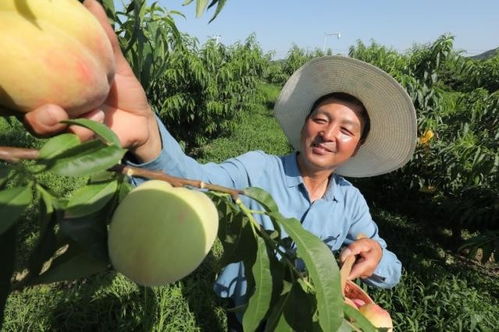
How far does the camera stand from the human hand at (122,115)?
453 millimetres

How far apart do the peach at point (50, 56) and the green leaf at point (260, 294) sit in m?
0.30

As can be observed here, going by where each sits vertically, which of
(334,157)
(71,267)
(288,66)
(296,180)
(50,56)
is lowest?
(288,66)

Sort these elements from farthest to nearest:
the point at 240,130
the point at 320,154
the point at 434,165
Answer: the point at 240,130 < the point at 434,165 < the point at 320,154

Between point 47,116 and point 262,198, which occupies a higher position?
A: point 47,116

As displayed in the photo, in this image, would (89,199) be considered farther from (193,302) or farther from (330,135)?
(193,302)

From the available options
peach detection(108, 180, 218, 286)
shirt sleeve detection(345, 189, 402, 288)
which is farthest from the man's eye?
peach detection(108, 180, 218, 286)

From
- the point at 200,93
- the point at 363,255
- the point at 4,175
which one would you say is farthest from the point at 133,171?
the point at 200,93

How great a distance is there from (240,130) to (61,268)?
7.27 meters

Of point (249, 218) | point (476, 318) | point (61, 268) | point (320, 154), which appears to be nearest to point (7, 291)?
point (61, 268)

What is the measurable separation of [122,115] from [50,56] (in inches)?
8.6

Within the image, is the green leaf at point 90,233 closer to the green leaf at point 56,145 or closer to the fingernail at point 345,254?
the green leaf at point 56,145

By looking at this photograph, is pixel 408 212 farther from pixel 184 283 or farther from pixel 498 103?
pixel 184 283

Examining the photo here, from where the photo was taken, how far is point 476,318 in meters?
2.30

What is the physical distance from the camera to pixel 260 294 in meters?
0.61
